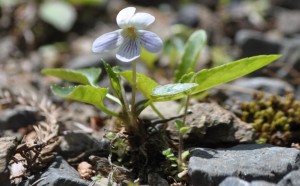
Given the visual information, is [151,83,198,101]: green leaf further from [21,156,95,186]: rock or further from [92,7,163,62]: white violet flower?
[21,156,95,186]: rock

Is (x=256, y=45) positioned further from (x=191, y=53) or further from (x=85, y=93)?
(x=85, y=93)

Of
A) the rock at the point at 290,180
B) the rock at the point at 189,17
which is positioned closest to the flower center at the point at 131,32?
the rock at the point at 290,180

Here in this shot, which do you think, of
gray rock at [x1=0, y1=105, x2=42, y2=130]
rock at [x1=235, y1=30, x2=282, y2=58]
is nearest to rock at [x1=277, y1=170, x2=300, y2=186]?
gray rock at [x1=0, y1=105, x2=42, y2=130]

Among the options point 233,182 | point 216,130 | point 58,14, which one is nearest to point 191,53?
point 216,130

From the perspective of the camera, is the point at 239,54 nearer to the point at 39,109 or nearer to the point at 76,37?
the point at 76,37

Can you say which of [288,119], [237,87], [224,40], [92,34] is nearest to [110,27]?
[92,34]
